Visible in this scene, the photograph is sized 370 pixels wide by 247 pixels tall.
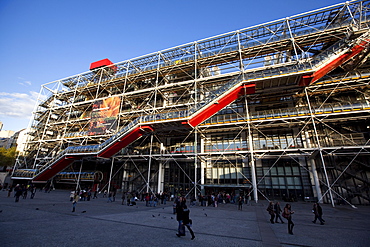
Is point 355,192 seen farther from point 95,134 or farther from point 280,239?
point 95,134

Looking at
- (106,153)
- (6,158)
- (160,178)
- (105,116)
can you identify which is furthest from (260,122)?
(6,158)

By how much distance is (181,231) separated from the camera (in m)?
5.64

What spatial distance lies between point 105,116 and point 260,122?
1831cm

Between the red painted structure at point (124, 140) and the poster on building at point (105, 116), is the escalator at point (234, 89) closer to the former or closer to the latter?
the red painted structure at point (124, 140)

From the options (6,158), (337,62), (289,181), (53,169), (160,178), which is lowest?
(289,181)

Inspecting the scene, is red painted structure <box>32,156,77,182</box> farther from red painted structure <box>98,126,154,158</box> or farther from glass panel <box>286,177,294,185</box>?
glass panel <box>286,177,294,185</box>

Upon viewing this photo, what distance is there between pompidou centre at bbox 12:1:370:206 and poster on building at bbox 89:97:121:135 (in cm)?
14

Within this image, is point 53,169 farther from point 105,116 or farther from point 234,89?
point 234,89

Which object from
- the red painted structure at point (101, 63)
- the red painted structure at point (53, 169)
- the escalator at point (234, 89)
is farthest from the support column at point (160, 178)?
the red painted structure at point (101, 63)

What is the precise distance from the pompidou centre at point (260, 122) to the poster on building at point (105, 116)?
0.14m

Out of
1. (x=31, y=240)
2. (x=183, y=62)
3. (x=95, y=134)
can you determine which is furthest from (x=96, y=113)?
(x=31, y=240)

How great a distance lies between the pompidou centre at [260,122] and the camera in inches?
605

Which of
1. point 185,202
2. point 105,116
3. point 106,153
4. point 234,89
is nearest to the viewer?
point 185,202

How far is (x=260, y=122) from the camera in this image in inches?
662
